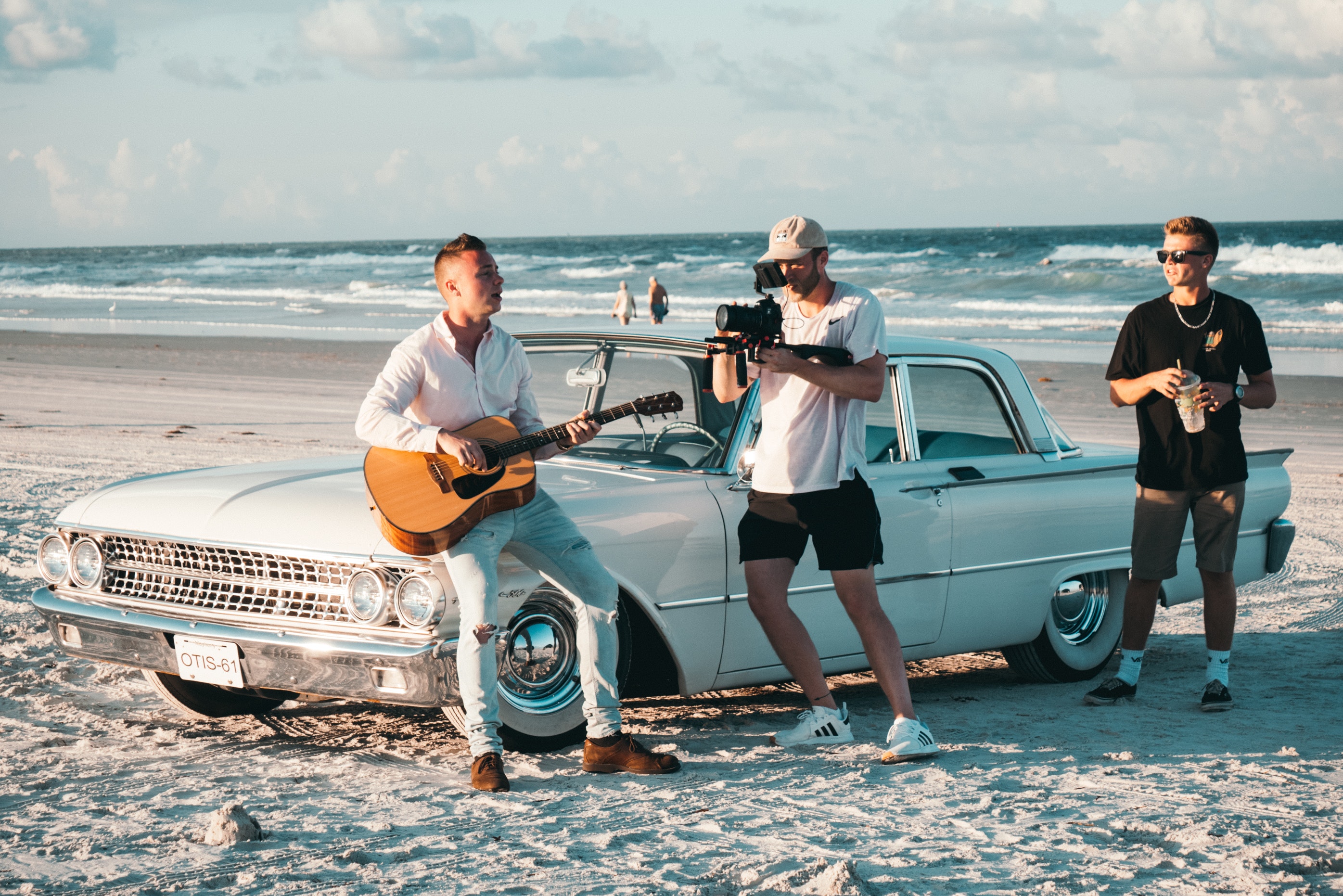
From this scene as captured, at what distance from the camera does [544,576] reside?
4645 millimetres

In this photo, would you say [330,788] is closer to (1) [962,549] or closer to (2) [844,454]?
(2) [844,454]

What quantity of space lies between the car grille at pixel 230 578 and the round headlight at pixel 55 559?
181 millimetres

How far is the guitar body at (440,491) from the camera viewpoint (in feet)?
14.2

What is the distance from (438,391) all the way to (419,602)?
0.69 m

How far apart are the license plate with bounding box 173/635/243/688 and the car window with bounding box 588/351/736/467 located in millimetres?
1683

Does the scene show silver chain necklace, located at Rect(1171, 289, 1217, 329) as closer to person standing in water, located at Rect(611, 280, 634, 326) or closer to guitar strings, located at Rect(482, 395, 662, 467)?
guitar strings, located at Rect(482, 395, 662, 467)

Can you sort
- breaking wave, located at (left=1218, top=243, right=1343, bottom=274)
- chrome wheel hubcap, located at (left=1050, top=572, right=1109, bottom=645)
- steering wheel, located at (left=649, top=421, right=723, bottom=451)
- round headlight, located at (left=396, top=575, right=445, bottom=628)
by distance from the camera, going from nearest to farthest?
round headlight, located at (left=396, top=575, right=445, bottom=628)
steering wheel, located at (left=649, top=421, right=723, bottom=451)
chrome wheel hubcap, located at (left=1050, top=572, right=1109, bottom=645)
breaking wave, located at (left=1218, top=243, right=1343, bottom=274)

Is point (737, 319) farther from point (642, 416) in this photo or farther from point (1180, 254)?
point (1180, 254)

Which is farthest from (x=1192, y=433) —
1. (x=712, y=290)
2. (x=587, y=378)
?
(x=712, y=290)

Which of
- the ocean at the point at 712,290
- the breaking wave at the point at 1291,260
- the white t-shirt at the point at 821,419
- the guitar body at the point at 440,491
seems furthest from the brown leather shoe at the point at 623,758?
the breaking wave at the point at 1291,260

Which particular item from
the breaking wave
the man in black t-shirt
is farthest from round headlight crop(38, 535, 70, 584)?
the breaking wave

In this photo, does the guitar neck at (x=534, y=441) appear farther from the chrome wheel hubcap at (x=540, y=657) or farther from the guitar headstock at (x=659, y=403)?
the chrome wheel hubcap at (x=540, y=657)

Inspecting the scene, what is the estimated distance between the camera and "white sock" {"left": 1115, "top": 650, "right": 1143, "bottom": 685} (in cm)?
589

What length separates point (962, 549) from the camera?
570cm
